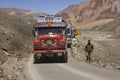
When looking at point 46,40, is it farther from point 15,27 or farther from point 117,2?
point 117,2

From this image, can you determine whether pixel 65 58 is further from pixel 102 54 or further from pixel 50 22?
pixel 102 54

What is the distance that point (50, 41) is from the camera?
32188mm

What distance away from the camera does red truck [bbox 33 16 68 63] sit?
32.2 metres

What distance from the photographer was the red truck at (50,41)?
1268 inches

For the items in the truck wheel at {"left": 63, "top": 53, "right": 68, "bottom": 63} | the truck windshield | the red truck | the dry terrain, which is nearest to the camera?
the red truck

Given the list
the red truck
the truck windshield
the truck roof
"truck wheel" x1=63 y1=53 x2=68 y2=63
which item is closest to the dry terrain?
"truck wheel" x1=63 y1=53 x2=68 y2=63

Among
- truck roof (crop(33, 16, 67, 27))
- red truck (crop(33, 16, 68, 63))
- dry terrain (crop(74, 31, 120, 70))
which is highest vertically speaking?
truck roof (crop(33, 16, 67, 27))

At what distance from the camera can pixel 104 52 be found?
169 feet

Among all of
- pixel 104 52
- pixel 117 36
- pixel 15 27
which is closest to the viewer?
pixel 104 52

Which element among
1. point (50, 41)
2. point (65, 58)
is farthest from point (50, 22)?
point (65, 58)

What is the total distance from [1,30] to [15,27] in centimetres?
1092

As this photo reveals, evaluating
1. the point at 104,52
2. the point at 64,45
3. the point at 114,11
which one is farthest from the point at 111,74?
the point at 114,11

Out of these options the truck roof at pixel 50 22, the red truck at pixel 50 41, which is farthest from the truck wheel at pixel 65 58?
the truck roof at pixel 50 22

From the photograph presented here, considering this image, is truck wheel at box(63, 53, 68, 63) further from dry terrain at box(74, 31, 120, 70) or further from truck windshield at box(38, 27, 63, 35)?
dry terrain at box(74, 31, 120, 70)
